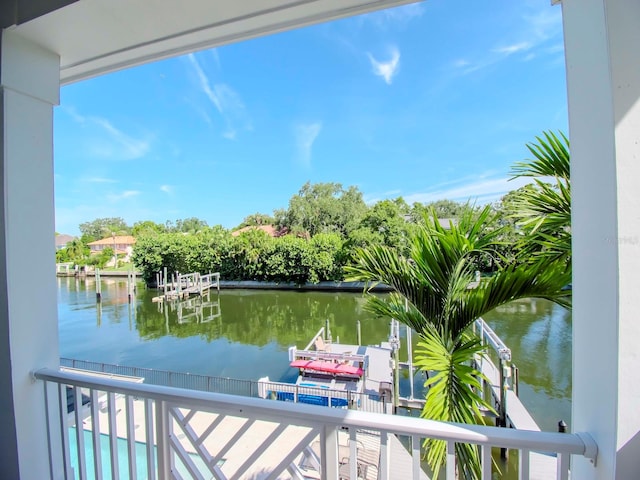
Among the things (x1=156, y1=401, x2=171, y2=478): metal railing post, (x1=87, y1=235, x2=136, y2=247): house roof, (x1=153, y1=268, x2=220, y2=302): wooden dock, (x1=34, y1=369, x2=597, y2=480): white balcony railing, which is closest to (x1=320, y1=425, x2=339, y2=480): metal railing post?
(x1=34, y1=369, x2=597, y2=480): white balcony railing

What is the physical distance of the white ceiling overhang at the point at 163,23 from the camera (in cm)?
97

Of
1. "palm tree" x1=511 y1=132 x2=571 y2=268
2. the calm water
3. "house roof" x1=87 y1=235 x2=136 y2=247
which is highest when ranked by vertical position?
"palm tree" x1=511 y1=132 x2=571 y2=268

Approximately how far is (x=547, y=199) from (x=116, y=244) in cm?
3147

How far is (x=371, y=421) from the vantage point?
743 millimetres

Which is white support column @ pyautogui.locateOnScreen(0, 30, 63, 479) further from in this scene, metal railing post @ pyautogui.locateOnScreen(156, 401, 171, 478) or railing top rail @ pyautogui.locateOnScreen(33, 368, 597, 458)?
metal railing post @ pyautogui.locateOnScreen(156, 401, 171, 478)

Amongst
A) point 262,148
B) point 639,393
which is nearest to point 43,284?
point 639,393

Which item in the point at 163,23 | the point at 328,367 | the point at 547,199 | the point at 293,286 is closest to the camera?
the point at 163,23

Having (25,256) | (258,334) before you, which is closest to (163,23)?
(25,256)

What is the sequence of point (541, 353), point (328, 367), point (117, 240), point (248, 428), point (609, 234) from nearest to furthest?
point (609, 234) < point (248, 428) < point (328, 367) < point (541, 353) < point (117, 240)

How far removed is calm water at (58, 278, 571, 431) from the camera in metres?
6.45

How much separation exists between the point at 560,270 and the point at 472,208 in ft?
1.55

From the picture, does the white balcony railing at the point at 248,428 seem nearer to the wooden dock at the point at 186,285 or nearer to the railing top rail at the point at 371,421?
the railing top rail at the point at 371,421

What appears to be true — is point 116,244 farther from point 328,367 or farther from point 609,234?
point 609,234

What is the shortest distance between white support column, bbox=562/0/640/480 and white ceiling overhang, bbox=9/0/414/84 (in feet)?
2.07
